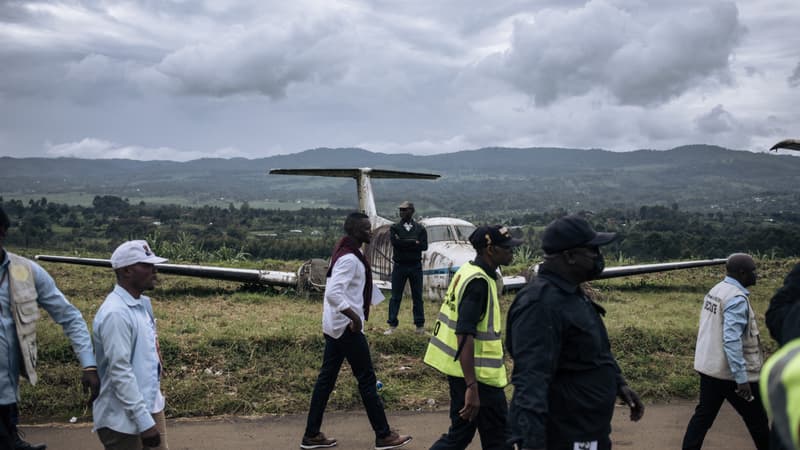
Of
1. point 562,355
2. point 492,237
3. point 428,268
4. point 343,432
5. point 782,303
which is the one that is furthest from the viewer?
point 428,268

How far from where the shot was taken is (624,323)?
413 inches

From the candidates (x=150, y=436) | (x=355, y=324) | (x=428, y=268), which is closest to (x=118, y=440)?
(x=150, y=436)

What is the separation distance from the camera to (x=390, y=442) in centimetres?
603

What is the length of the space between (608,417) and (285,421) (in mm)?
4236

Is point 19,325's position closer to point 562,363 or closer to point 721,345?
point 562,363

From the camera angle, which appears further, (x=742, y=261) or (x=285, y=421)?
(x=285, y=421)

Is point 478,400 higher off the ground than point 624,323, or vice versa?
point 478,400

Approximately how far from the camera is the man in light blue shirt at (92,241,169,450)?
377 cm

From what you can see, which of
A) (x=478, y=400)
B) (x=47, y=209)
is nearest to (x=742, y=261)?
(x=478, y=400)

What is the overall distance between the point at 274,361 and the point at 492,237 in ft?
14.5

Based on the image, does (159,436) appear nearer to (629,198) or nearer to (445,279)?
(445,279)

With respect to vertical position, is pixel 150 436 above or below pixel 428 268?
above

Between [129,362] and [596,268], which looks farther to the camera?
[129,362]

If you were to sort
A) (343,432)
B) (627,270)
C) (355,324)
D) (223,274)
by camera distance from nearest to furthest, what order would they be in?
(355,324)
(343,432)
(223,274)
(627,270)
